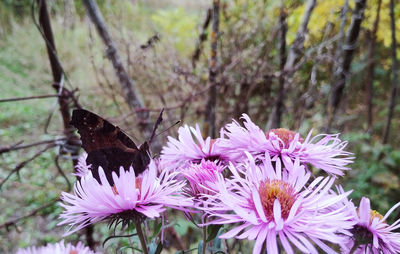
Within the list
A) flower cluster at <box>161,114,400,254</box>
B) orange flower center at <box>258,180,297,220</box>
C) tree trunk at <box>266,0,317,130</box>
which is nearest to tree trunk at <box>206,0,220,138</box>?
tree trunk at <box>266,0,317,130</box>

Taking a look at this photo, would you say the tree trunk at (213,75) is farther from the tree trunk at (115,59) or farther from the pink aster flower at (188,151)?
the pink aster flower at (188,151)

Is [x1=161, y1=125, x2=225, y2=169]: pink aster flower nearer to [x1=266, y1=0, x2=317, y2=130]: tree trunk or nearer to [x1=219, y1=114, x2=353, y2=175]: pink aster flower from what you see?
[x1=219, y1=114, x2=353, y2=175]: pink aster flower

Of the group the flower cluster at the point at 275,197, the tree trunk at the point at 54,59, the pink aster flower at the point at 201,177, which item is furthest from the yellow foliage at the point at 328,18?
the pink aster flower at the point at 201,177

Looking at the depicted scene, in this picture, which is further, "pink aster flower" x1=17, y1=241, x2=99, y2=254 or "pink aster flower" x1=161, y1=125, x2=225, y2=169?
"pink aster flower" x1=161, y1=125, x2=225, y2=169

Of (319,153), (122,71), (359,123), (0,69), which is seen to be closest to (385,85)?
(359,123)

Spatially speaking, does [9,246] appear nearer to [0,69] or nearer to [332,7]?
[332,7]

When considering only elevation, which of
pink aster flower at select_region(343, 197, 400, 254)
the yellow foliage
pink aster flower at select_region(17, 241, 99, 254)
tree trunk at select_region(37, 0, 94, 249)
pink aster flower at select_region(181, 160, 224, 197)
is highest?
the yellow foliage
